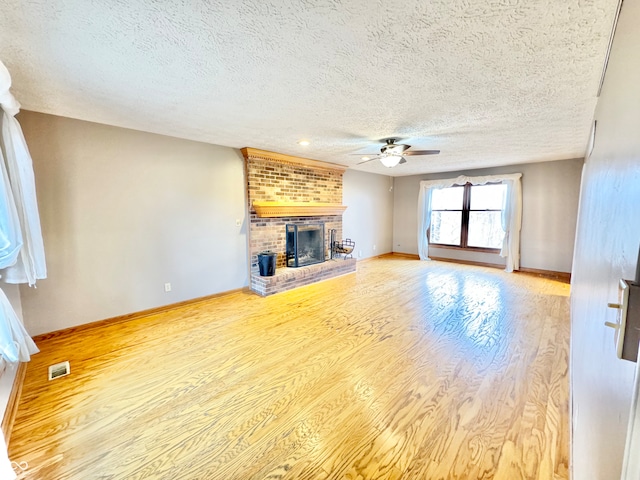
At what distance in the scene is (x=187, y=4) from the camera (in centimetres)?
124

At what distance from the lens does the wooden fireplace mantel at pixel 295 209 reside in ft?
14.1

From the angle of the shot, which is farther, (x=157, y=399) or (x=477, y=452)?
(x=157, y=399)

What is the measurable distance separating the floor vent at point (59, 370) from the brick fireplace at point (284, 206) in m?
→ 2.26

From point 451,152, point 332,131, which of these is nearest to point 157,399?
point 332,131

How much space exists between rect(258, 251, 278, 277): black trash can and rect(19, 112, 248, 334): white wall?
0.45 metres

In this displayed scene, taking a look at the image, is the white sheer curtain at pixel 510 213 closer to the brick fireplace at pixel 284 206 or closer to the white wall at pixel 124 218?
the brick fireplace at pixel 284 206

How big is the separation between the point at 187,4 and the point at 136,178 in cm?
257

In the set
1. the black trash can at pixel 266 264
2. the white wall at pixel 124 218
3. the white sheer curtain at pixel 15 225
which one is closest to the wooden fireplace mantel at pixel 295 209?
the white wall at pixel 124 218

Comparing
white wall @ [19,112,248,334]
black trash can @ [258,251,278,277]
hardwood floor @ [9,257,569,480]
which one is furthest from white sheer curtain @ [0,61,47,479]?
black trash can @ [258,251,278,277]

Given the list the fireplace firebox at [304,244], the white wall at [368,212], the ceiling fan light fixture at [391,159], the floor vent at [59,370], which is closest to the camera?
the floor vent at [59,370]

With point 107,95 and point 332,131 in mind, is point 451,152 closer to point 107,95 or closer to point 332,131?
point 332,131

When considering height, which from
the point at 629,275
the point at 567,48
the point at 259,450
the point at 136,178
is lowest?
the point at 259,450

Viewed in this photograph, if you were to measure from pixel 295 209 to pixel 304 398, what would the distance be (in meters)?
3.27

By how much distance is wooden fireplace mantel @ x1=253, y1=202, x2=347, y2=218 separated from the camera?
430 centimetres
